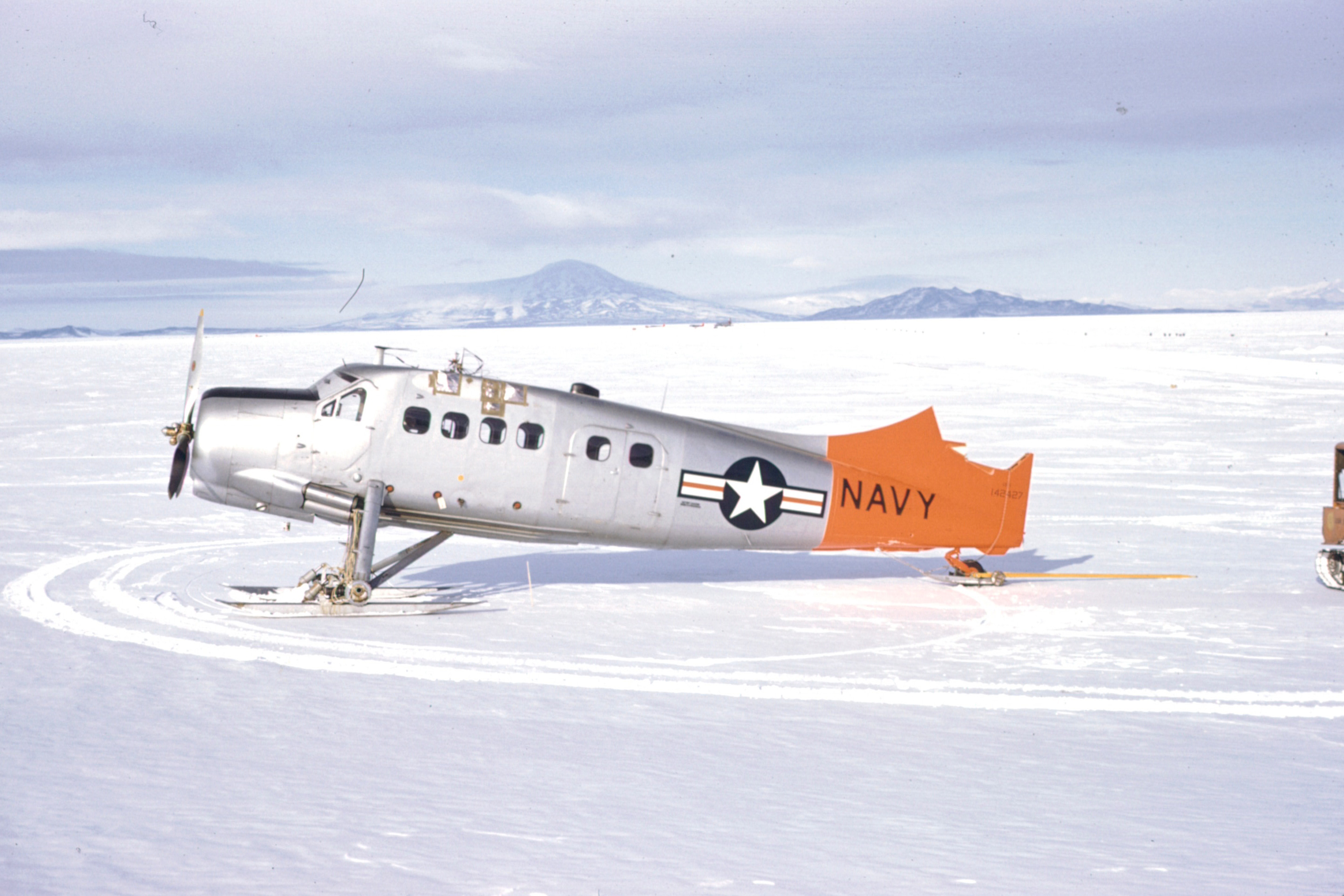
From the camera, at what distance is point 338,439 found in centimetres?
1574

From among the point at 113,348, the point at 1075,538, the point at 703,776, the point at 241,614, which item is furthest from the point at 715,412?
the point at 113,348

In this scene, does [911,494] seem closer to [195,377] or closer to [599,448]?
[599,448]

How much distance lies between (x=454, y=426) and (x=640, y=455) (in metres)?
2.81

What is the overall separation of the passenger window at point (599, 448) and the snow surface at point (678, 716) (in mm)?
2335

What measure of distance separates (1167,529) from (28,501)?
25.5 meters

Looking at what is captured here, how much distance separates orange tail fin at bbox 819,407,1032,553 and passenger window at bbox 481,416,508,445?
522 centimetres

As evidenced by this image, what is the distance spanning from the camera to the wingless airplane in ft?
51.6

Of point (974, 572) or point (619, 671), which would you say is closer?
point (619, 671)

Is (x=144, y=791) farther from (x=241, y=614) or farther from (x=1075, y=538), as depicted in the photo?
(x=1075, y=538)

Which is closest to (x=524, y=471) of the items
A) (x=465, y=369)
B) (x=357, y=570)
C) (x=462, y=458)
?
(x=462, y=458)

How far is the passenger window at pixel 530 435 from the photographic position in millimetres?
16016

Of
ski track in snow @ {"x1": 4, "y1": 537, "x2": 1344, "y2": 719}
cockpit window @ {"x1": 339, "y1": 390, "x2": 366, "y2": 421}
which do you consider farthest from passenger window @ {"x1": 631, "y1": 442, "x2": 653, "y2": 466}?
cockpit window @ {"x1": 339, "y1": 390, "x2": 366, "y2": 421}

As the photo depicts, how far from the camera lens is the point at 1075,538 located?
73.0ft

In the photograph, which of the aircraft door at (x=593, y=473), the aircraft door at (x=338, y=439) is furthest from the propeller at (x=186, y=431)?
the aircraft door at (x=593, y=473)
